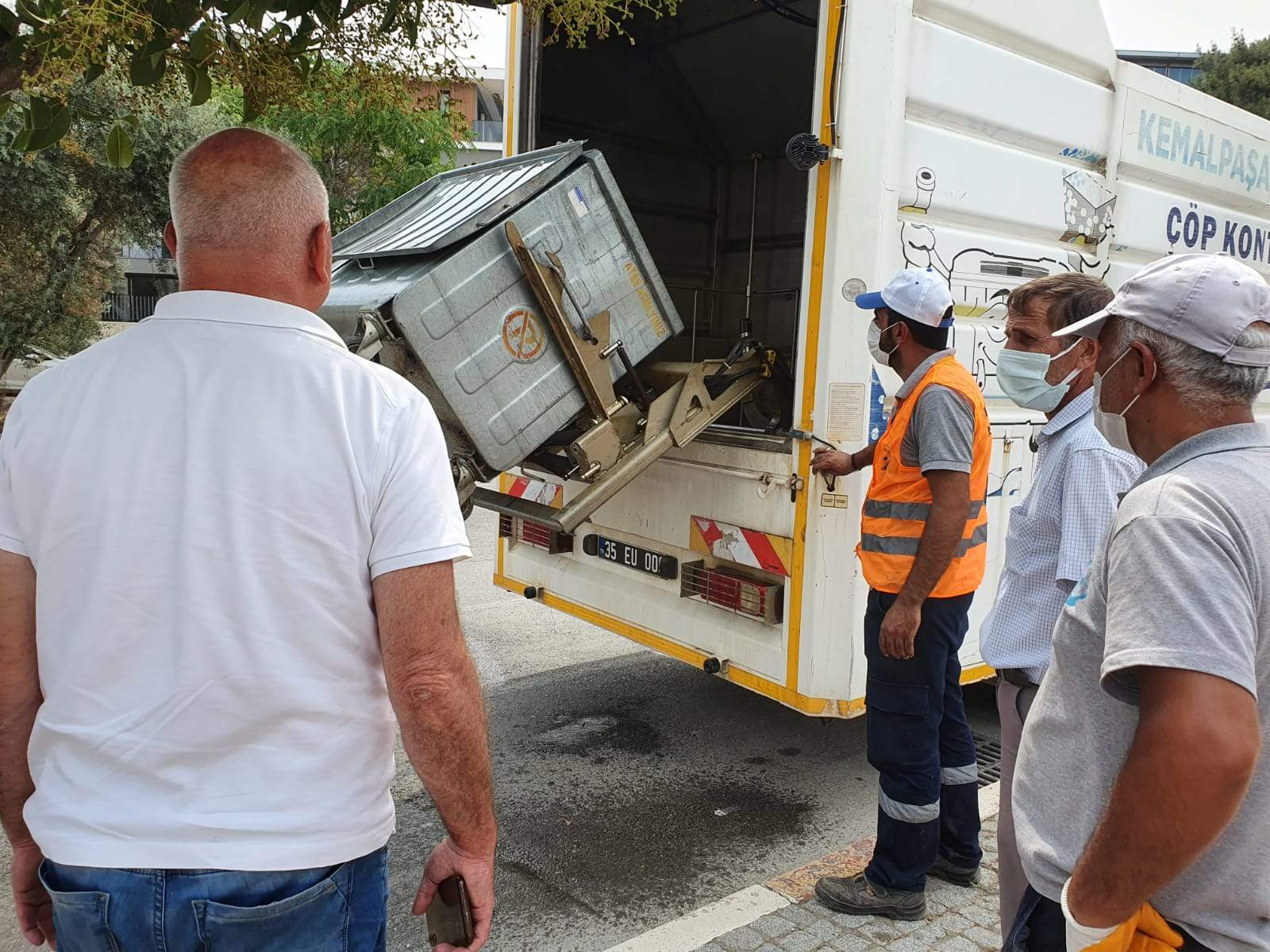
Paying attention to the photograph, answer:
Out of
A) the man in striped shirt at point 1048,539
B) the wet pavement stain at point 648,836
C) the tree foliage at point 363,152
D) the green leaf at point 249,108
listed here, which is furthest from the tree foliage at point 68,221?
the man in striped shirt at point 1048,539

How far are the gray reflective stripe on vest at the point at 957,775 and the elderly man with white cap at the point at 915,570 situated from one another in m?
0.16

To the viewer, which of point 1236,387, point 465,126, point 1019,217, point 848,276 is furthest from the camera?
point 1019,217

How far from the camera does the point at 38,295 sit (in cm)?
1539

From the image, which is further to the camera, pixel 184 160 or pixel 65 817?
pixel 184 160

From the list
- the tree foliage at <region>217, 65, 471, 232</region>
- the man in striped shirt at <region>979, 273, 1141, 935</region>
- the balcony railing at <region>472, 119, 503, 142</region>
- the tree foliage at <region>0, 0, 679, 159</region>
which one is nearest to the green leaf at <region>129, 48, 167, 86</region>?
the tree foliage at <region>0, 0, 679, 159</region>

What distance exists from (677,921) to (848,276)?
2042 millimetres

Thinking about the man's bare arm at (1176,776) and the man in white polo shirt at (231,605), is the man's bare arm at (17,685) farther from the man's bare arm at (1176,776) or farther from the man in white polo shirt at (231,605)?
the man's bare arm at (1176,776)

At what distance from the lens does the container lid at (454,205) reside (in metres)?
2.99

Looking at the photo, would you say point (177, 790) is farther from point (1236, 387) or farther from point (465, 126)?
point (465, 126)

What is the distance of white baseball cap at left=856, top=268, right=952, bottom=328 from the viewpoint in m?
2.96

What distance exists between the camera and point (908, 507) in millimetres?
2889

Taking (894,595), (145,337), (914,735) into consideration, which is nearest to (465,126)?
(145,337)

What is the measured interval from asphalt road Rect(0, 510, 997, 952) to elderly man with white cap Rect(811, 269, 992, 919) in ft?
1.66

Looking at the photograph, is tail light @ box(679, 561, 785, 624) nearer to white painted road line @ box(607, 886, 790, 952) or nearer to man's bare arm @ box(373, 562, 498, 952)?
white painted road line @ box(607, 886, 790, 952)
